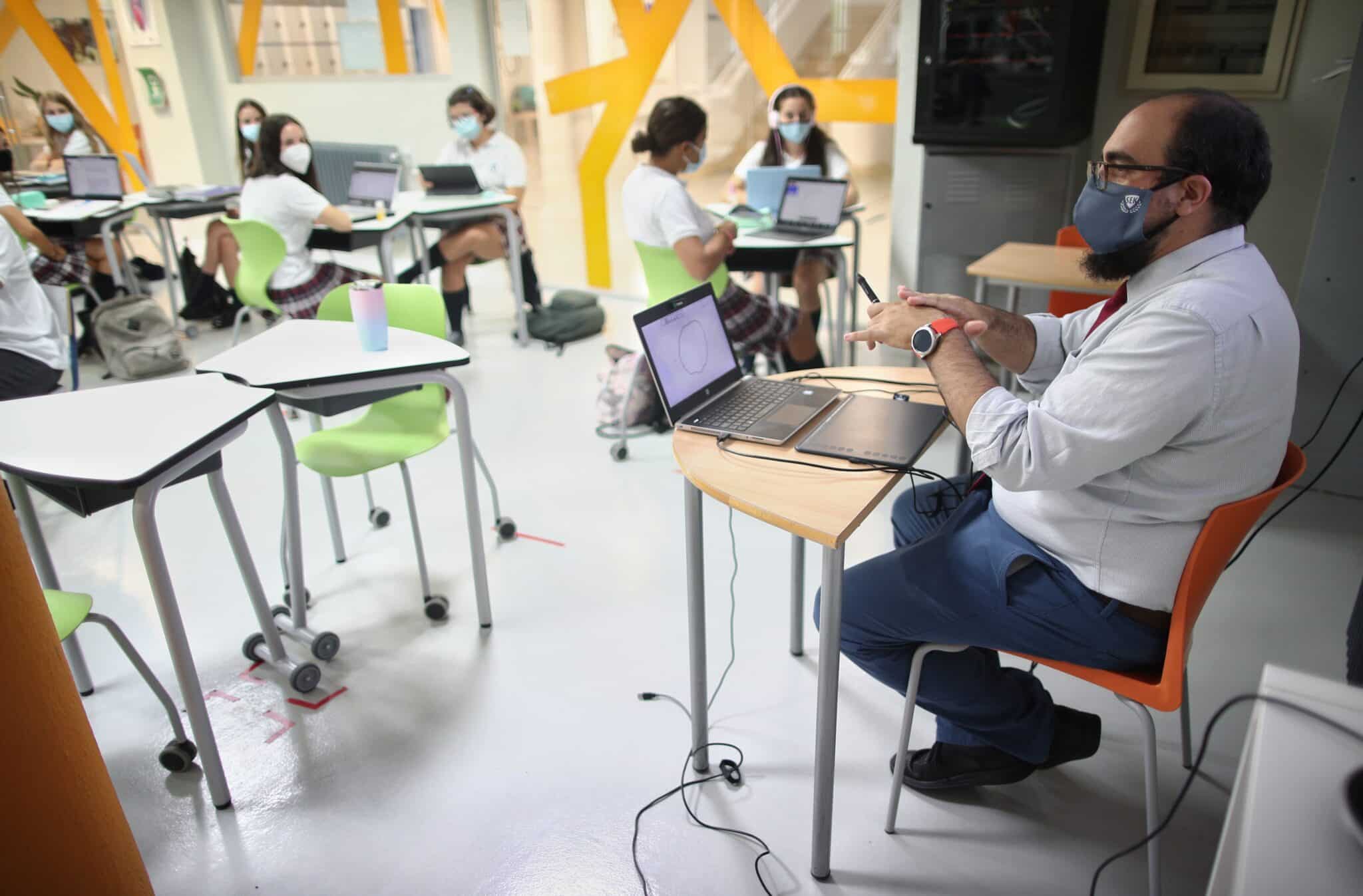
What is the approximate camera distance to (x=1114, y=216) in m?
1.36

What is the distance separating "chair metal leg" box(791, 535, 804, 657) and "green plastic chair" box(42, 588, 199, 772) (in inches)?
55.2

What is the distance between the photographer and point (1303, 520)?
9.23ft

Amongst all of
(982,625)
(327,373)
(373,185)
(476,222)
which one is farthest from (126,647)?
(476,222)

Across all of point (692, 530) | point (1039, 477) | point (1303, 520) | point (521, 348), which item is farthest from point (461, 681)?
point (521, 348)

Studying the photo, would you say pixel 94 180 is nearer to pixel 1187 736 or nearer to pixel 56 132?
pixel 56 132

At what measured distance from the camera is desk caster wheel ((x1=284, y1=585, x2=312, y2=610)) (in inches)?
93.7

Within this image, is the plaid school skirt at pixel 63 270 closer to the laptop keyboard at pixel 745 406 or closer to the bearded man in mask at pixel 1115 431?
the laptop keyboard at pixel 745 406

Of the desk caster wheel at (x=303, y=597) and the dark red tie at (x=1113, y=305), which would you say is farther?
the desk caster wheel at (x=303, y=597)

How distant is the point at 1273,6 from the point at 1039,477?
10.8 ft

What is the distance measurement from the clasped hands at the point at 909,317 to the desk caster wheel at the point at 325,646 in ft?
5.10

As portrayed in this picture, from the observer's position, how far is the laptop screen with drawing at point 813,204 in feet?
12.1

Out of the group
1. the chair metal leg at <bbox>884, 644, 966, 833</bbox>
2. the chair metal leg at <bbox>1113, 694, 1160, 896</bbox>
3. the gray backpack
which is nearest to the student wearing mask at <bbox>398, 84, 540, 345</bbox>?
the gray backpack

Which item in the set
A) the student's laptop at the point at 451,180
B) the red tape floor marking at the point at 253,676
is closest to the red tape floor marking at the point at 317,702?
the red tape floor marking at the point at 253,676

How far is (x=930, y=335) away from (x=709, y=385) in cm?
55
